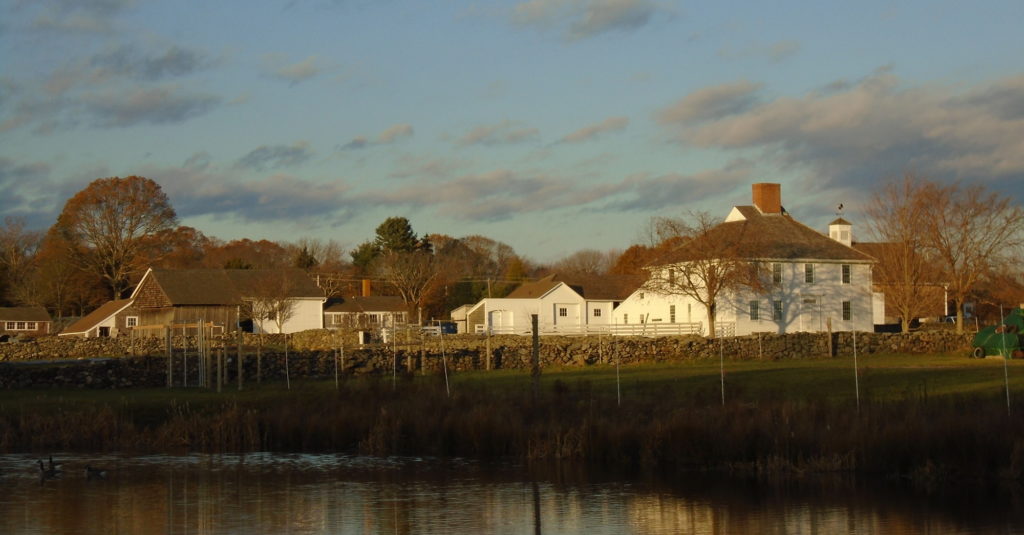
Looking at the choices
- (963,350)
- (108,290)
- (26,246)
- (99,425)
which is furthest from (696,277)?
(26,246)

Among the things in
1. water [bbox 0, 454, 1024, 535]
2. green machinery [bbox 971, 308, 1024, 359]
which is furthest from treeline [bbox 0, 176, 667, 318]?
water [bbox 0, 454, 1024, 535]

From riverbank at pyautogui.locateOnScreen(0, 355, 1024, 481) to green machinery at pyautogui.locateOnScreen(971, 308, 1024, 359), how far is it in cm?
992

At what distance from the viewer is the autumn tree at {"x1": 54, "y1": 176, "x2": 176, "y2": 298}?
89.7m

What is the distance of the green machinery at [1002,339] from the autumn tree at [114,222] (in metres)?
64.5

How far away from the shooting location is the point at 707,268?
62875 mm

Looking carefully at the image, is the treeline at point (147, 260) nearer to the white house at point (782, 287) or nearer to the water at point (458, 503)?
the white house at point (782, 287)

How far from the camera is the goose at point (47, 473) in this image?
23.6 m

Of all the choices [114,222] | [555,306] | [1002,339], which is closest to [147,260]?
[114,222]

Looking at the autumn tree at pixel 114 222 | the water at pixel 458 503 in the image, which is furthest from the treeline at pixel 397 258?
the water at pixel 458 503

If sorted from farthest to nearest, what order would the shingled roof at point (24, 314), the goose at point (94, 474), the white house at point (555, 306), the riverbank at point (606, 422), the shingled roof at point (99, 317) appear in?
the shingled roof at point (24, 314) → the white house at point (555, 306) → the shingled roof at point (99, 317) → the goose at point (94, 474) → the riverbank at point (606, 422)

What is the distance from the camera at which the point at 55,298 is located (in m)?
96.9

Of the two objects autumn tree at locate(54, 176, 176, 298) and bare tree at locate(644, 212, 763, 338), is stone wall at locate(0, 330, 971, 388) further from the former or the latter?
autumn tree at locate(54, 176, 176, 298)

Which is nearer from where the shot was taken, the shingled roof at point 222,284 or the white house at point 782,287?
the white house at point 782,287

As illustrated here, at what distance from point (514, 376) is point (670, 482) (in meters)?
20.1
